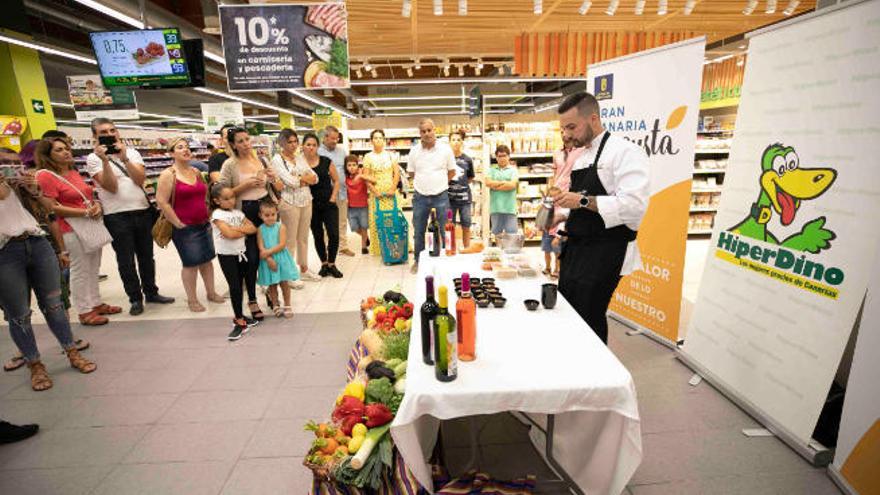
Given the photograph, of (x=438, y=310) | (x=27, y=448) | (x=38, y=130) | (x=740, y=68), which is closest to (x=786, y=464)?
(x=438, y=310)

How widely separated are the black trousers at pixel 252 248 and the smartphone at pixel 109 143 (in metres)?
1.27

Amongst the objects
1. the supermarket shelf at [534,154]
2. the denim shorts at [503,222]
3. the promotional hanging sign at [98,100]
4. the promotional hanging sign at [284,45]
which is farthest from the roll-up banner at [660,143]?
the promotional hanging sign at [98,100]

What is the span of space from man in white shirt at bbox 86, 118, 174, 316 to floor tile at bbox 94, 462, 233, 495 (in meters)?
2.83

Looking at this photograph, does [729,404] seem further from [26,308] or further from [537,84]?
[537,84]

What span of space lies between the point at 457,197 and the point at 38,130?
7.57m

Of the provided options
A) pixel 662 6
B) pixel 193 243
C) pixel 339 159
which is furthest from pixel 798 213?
pixel 339 159

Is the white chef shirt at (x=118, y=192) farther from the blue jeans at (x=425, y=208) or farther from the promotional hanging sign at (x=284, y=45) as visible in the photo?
the blue jeans at (x=425, y=208)

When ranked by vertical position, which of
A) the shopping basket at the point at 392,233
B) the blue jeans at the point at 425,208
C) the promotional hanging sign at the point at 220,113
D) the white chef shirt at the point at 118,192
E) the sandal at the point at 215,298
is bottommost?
the sandal at the point at 215,298

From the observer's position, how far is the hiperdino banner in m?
2.01

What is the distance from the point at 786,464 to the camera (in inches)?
86.8

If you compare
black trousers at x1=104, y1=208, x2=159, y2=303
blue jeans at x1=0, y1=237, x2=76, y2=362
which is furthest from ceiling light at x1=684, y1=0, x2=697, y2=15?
blue jeans at x1=0, y1=237, x2=76, y2=362

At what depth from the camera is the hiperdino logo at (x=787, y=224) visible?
215 cm

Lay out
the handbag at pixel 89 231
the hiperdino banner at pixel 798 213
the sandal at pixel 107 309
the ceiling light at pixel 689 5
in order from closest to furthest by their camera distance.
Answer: the hiperdino banner at pixel 798 213
the handbag at pixel 89 231
the sandal at pixel 107 309
the ceiling light at pixel 689 5

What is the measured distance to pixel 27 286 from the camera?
9.83 ft
